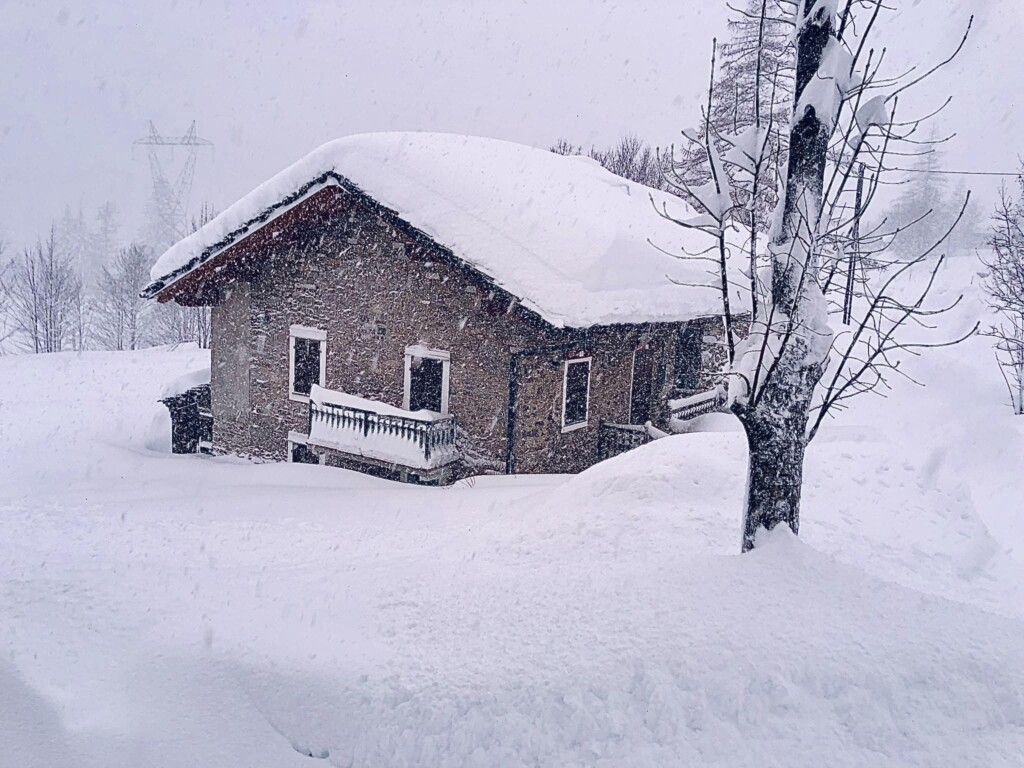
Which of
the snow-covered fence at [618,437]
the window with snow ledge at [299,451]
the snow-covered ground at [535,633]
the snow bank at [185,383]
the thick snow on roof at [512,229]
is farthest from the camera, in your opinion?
the snow bank at [185,383]

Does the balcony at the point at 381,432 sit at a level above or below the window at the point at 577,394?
below

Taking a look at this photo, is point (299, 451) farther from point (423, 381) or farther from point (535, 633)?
point (535, 633)

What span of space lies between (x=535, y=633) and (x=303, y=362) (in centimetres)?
1245

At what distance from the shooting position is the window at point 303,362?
1614 cm

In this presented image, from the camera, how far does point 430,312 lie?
14.3m

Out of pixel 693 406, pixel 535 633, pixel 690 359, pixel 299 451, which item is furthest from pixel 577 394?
pixel 535 633

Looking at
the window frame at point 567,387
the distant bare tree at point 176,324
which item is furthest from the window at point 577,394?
the distant bare tree at point 176,324

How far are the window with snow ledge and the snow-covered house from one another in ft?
0.12

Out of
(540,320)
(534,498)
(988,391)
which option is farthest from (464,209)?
(988,391)

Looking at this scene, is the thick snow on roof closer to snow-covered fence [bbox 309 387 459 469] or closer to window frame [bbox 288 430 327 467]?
snow-covered fence [bbox 309 387 459 469]

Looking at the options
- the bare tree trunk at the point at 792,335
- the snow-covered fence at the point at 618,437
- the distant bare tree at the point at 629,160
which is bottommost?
the snow-covered fence at the point at 618,437

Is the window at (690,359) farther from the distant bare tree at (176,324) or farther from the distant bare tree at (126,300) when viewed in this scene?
the distant bare tree at (176,324)

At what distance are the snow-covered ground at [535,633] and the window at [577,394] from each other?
5058 millimetres

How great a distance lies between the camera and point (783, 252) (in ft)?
18.4
